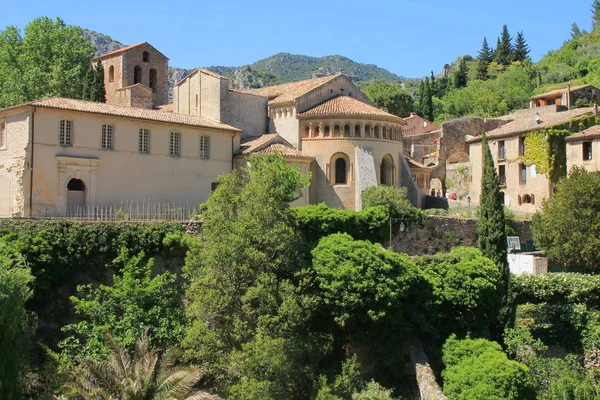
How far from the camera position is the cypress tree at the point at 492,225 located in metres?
30.0

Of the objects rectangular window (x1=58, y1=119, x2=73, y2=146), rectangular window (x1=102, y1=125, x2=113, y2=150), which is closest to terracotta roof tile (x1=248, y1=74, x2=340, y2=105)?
rectangular window (x1=102, y1=125, x2=113, y2=150)

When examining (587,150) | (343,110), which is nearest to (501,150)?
(587,150)

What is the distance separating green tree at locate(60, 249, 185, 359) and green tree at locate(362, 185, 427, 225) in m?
14.1

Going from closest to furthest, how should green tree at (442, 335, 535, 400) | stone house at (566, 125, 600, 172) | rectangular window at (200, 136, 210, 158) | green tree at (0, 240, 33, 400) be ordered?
green tree at (0, 240, 33, 400) → green tree at (442, 335, 535, 400) → rectangular window at (200, 136, 210, 158) → stone house at (566, 125, 600, 172)

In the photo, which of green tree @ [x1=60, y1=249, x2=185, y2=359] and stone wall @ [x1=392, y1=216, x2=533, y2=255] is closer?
green tree @ [x1=60, y1=249, x2=185, y2=359]

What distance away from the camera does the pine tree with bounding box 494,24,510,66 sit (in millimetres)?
114500

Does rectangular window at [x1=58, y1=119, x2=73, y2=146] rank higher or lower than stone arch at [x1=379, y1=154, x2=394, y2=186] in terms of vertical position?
higher

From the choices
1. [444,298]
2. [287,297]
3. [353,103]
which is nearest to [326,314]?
[287,297]

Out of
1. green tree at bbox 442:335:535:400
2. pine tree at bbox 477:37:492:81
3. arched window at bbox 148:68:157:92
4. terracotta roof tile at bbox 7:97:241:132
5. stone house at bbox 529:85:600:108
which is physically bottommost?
green tree at bbox 442:335:535:400

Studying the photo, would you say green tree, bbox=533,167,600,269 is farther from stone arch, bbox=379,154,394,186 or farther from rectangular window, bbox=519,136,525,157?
rectangular window, bbox=519,136,525,157

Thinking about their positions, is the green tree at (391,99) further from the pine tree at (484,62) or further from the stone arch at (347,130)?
the stone arch at (347,130)

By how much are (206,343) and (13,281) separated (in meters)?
6.85

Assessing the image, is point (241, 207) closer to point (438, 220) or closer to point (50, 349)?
point (50, 349)

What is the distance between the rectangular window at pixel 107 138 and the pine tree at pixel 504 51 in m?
94.2
